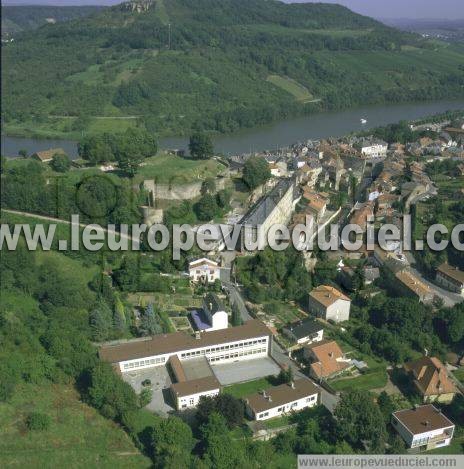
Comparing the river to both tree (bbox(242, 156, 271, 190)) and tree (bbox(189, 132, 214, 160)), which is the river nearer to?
tree (bbox(189, 132, 214, 160))

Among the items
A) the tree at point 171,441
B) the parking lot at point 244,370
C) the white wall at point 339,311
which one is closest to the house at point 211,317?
the parking lot at point 244,370

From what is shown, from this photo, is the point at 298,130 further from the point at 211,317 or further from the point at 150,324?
the point at 150,324

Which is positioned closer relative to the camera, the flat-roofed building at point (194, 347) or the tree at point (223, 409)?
the tree at point (223, 409)

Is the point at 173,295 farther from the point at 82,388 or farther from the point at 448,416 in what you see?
the point at 448,416

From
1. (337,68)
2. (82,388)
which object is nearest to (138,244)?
(82,388)

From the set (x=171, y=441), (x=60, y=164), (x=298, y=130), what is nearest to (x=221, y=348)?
(x=171, y=441)

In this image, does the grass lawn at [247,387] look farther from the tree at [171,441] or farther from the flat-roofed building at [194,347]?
the tree at [171,441]

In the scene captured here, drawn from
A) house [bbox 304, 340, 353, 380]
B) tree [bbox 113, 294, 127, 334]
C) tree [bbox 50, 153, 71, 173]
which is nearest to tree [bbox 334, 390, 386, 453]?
house [bbox 304, 340, 353, 380]
